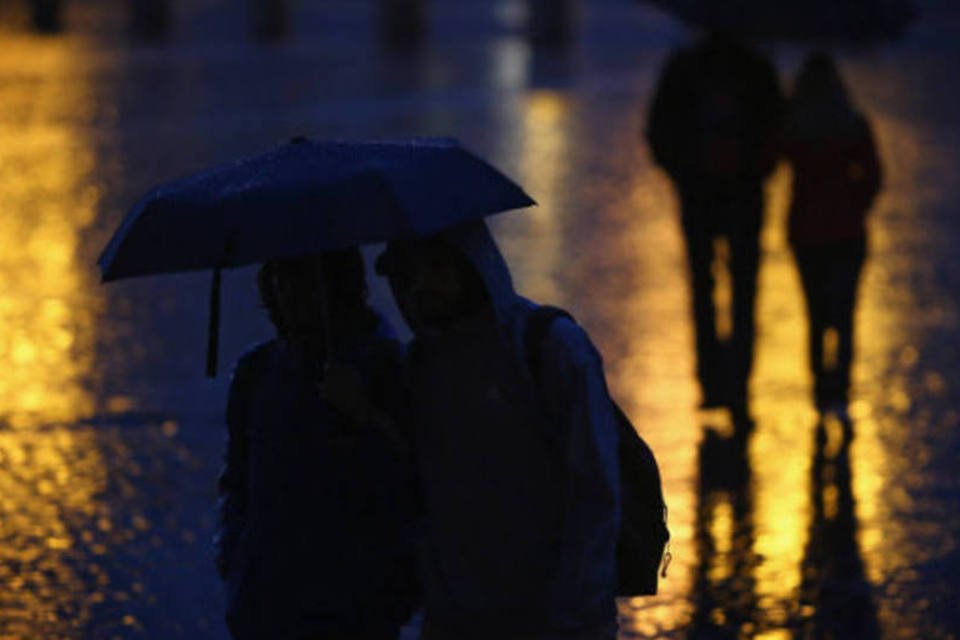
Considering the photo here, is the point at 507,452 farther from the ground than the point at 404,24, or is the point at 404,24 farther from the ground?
the point at 507,452

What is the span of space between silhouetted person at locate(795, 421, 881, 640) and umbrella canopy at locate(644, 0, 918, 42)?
1.65 m

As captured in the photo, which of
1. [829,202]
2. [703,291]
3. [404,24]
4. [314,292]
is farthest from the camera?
[404,24]

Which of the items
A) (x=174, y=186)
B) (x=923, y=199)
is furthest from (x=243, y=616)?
(x=923, y=199)

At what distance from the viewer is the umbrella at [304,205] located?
405cm

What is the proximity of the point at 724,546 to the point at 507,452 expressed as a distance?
11.1ft

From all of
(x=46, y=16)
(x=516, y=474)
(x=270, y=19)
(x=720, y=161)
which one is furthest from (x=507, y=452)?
(x=46, y=16)

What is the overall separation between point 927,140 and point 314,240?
17314 millimetres

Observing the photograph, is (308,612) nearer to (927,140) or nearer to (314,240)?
(314,240)

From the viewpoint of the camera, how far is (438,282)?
13.5ft

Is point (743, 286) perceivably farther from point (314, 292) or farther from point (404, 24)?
point (404, 24)

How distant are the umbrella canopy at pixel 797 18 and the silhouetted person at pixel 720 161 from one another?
0.11 meters

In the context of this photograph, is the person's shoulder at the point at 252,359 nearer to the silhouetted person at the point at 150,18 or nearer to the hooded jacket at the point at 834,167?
the hooded jacket at the point at 834,167

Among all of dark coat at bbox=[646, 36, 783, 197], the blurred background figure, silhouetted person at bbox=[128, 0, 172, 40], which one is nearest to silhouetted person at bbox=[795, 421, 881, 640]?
dark coat at bbox=[646, 36, 783, 197]

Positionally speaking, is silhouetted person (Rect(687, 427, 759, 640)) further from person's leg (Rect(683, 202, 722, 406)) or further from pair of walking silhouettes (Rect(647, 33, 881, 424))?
pair of walking silhouettes (Rect(647, 33, 881, 424))
